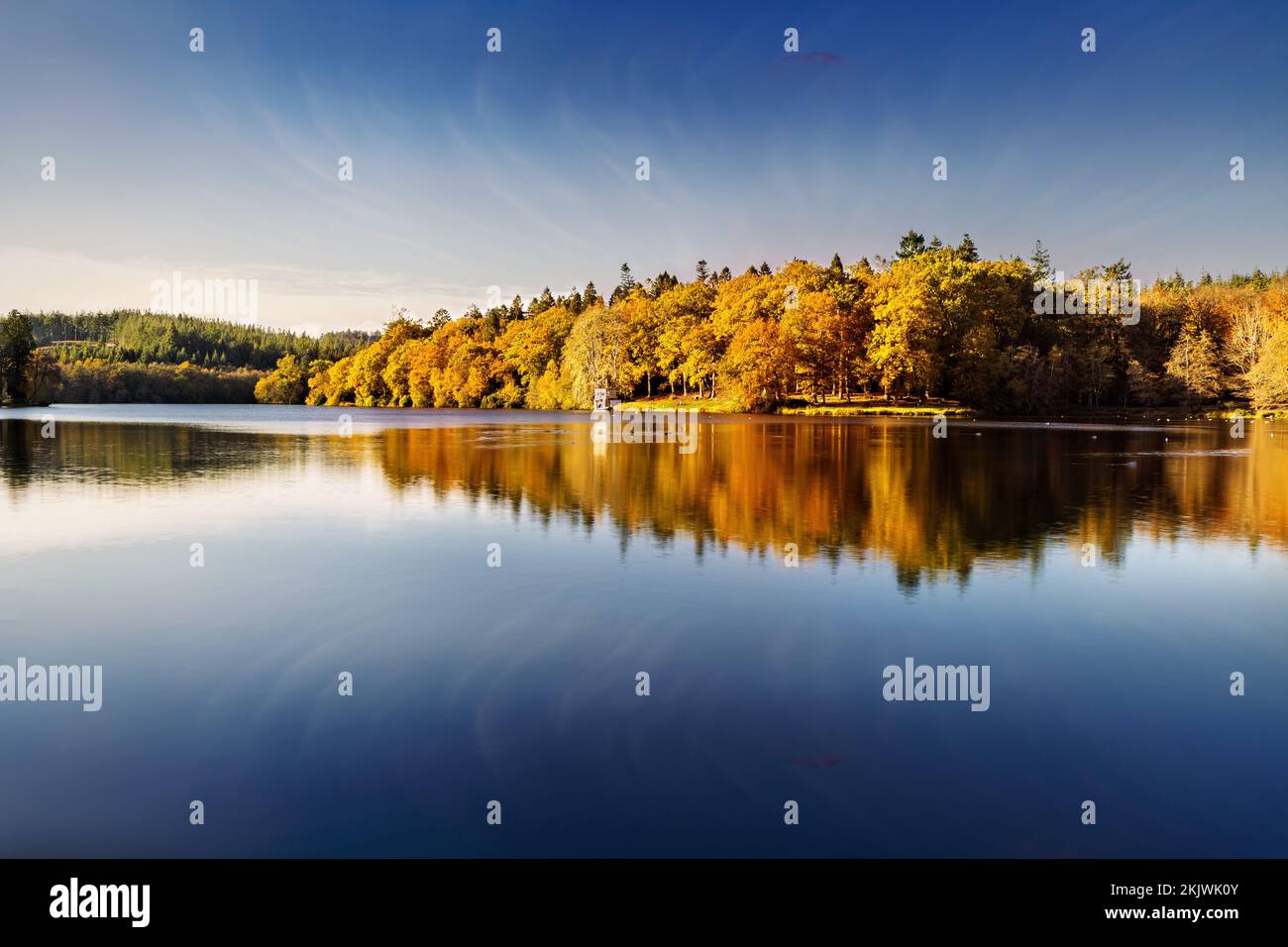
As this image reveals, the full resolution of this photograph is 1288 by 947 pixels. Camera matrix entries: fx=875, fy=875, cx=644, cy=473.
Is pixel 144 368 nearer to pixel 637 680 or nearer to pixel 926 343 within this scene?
pixel 926 343

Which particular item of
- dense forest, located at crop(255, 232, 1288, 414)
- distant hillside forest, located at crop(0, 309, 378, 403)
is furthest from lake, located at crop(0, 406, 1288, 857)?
distant hillside forest, located at crop(0, 309, 378, 403)

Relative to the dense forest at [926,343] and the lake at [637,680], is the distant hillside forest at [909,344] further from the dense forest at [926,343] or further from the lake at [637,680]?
the lake at [637,680]

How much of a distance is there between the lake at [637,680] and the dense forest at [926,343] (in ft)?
227

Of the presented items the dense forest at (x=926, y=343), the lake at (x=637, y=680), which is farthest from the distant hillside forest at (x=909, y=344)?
the lake at (x=637, y=680)

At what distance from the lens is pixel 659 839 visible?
17.8ft

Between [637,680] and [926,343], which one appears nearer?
[637,680]

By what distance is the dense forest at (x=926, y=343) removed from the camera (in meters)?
84.8

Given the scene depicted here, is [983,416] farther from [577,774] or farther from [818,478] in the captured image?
[577,774]

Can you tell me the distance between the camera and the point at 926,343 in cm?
8269

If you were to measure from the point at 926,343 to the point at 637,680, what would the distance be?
80438 mm

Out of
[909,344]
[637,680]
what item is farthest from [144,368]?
[637,680]

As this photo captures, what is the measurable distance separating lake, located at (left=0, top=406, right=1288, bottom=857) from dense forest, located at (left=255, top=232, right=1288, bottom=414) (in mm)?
69251

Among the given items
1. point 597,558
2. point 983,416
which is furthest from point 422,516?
point 983,416
